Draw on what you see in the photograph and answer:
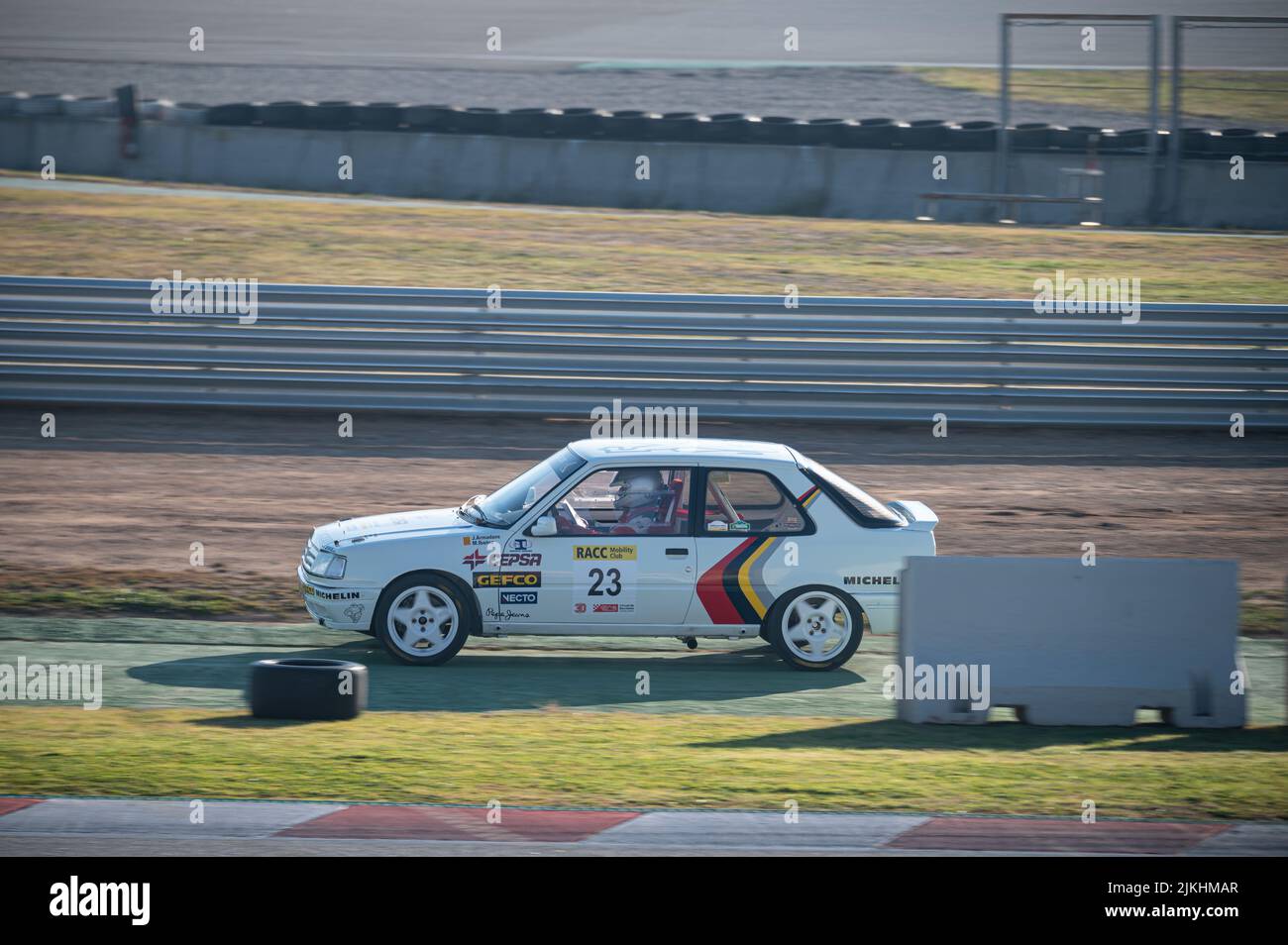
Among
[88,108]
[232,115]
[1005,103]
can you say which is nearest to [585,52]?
[232,115]

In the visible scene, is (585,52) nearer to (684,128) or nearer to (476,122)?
(476,122)

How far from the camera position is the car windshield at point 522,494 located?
983 cm

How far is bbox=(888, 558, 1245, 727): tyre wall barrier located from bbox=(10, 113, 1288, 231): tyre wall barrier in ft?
56.3

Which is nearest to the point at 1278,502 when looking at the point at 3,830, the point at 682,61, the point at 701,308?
the point at 701,308

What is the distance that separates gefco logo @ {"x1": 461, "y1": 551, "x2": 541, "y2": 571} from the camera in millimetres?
9617

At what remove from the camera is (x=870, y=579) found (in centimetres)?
983

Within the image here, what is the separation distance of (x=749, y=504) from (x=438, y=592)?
2.06 meters

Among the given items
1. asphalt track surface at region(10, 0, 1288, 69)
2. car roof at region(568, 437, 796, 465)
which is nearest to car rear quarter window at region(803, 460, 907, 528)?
car roof at region(568, 437, 796, 465)

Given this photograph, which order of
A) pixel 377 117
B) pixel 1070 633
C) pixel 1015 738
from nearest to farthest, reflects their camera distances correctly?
pixel 1015 738
pixel 1070 633
pixel 377 117

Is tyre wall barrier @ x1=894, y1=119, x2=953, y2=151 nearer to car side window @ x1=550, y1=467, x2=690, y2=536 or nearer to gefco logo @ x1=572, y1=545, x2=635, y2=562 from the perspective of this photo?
car side window @ x1=550, y1=467, x2=690, y2=536

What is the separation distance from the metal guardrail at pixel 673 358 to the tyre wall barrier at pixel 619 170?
8535 millimetres

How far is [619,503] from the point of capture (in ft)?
32.3

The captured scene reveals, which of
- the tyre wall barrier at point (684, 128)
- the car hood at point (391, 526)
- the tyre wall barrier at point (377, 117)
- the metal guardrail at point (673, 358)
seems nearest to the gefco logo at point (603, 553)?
the car hood at point (391, 526)

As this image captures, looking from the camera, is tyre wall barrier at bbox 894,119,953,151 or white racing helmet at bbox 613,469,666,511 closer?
white racing helmet at bbox 613,469,666,511
